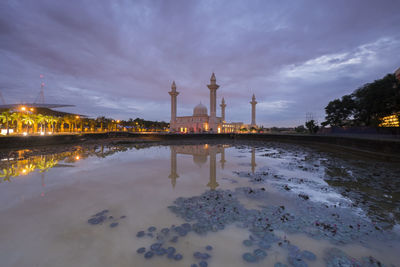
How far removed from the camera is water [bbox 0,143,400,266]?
4.31 m

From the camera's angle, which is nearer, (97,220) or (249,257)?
(249,257)

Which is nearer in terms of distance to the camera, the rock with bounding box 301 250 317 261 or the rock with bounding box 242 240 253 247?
the rock with bounding box 301 250 317 261

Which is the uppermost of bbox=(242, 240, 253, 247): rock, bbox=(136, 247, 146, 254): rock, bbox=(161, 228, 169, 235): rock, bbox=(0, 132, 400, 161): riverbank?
bbox=(0, 132, 400, 161): riverbank

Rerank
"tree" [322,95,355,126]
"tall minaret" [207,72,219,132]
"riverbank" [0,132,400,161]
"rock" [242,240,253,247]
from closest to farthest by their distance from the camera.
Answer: "rock" [242,240,253,247] < "riverbank" [0,132,400,161] < "tree" [322,95,355,126] < "tall minaret" [207,72,219,132]

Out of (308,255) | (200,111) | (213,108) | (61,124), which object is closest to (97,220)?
(308,255)

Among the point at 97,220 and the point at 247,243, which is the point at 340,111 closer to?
the point at 247,243

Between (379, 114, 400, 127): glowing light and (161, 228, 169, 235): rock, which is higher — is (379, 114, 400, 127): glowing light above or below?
above

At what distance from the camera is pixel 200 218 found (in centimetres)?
600

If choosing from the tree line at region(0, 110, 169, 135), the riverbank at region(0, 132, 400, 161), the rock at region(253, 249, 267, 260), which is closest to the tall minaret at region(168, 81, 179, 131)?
the tree line at region(0, 110, 169, 135)

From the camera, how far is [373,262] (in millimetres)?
4066

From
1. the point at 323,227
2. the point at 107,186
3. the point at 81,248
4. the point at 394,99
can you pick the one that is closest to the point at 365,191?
the point at 323,227

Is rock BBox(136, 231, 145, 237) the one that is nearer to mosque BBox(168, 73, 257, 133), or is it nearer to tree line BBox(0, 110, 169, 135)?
tree line BBox(0, 110, 169, 135)

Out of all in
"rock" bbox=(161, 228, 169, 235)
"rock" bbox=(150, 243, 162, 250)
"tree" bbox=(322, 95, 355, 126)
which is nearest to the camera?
"rock" bbox=(150, 243, 162, 250)

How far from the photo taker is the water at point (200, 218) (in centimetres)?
431
